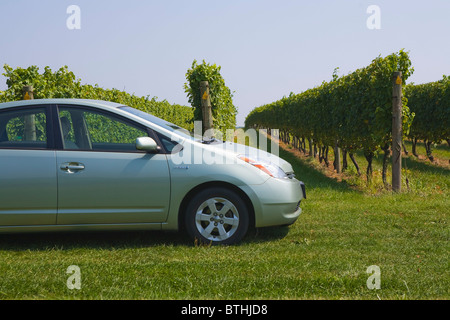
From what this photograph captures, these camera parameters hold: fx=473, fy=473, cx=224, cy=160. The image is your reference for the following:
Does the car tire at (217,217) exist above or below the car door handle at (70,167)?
below

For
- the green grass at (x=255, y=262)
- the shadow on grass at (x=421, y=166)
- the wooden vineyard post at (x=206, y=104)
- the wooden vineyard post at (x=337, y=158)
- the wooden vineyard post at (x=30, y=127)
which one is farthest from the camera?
the shadow on grass at (x=421, y=166)

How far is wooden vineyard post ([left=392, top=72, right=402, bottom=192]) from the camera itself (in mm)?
10109

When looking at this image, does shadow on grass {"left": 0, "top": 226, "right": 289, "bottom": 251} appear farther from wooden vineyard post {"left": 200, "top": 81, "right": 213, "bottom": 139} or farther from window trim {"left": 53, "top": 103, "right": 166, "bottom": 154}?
wooden vineyard post {"left": 200, "top": 81, "right": 213, "bottom": 139}

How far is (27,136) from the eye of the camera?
5.32m

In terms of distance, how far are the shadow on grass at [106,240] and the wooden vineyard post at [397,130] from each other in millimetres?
4949

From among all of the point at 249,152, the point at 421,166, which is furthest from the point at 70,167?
the point at 421,166

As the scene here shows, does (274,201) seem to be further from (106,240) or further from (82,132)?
(82,132)

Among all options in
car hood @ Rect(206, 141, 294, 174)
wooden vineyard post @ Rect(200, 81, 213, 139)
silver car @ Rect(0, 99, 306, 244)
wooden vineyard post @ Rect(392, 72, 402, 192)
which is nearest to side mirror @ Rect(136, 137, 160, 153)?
silver car @ Rect(0, 99, 306, 244)

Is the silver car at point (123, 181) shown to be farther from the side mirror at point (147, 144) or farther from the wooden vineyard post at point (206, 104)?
the wooden vineyard post at point (206, 104)

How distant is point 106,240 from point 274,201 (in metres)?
2.07

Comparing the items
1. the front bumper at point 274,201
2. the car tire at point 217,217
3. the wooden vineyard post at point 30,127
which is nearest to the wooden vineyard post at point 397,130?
the front bumper at point 274,201

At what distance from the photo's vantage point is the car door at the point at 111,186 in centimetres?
511

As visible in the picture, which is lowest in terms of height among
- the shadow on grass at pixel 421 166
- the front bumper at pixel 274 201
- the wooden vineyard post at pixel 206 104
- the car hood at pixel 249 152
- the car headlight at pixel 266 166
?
the shadow on grass at pixel 421 166
